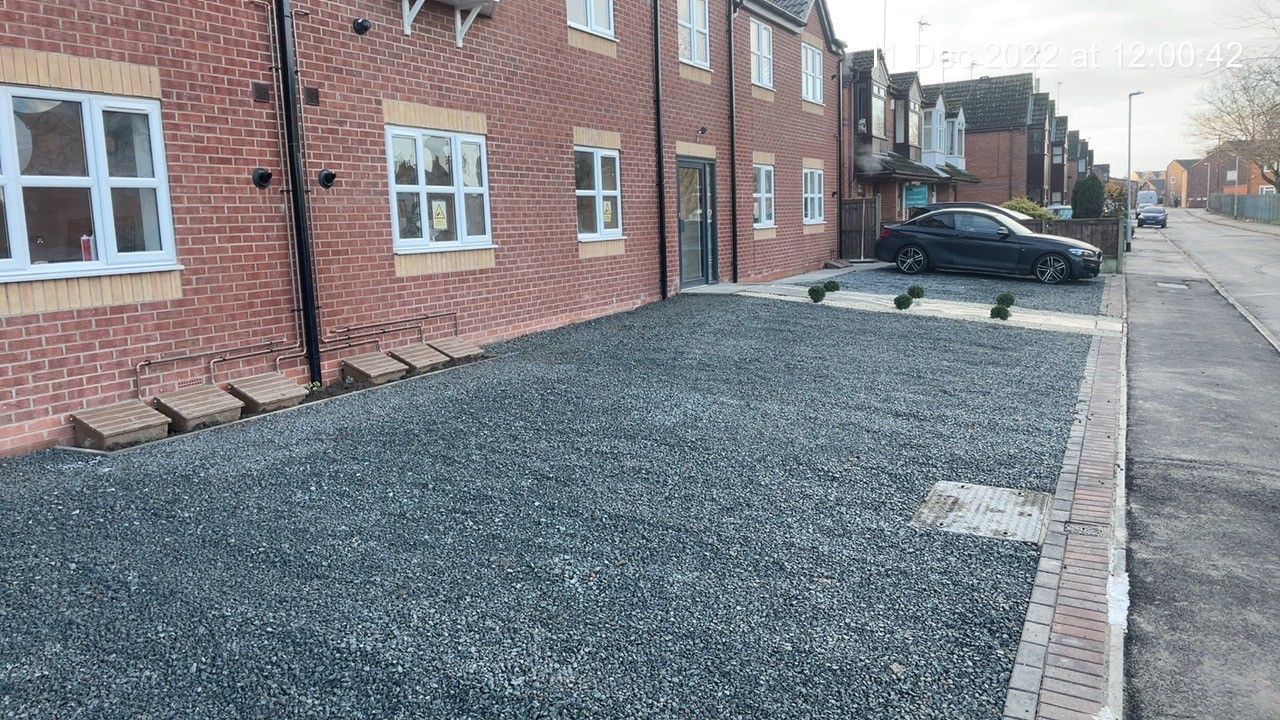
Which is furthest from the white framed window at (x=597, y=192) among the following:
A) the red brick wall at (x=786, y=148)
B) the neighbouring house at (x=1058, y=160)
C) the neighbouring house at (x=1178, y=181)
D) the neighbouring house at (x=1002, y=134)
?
the neighbouring house at (x=1178, y=181)

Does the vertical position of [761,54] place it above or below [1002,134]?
below

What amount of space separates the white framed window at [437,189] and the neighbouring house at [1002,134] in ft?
152

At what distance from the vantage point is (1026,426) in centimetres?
769

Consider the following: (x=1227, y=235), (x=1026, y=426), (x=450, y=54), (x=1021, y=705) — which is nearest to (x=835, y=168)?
(x=450, y=54)

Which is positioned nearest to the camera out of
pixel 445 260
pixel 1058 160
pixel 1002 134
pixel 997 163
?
pixel 445 260

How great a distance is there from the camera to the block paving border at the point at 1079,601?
3527mm

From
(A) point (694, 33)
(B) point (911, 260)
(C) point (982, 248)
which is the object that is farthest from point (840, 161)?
(A) point (694, 33)

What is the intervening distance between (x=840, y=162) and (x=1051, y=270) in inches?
275

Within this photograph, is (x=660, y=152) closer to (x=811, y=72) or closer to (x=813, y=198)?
(x=813, y=198)

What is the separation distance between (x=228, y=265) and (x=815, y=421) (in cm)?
528

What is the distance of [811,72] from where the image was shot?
23250 millimetres

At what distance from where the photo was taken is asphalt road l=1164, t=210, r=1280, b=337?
57.6ft

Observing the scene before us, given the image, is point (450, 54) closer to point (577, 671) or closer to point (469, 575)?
point (469, 575)

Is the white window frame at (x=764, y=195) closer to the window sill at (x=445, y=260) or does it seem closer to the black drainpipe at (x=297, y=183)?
the window sill at (x=445, y=260)
